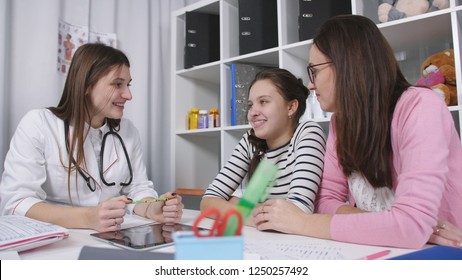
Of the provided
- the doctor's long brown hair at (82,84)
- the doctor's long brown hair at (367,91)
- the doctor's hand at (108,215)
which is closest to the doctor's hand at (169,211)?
the doctor's hand at (108,215)

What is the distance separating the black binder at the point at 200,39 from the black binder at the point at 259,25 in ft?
0.91

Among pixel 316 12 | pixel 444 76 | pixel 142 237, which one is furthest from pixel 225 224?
pixel 316 12

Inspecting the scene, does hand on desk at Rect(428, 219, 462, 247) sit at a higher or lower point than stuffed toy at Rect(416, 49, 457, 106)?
lower

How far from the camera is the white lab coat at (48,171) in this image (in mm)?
1029

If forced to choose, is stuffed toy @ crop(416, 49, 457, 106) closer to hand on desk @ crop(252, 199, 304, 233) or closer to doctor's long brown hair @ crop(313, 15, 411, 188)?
doctor's long brown hair @ crop(313, 15, 411, 188)

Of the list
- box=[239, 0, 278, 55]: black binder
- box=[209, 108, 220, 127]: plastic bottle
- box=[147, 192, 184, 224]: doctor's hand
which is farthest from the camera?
box=[209, 108, 220, 127]: plastic bottle

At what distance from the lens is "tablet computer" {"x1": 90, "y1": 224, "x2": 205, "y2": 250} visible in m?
0.68

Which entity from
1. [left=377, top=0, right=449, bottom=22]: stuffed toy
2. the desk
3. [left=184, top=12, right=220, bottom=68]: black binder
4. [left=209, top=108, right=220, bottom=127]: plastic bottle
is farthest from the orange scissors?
[left=184, top=12, right=220, bottom=68]: black binder

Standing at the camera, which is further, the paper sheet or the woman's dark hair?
the woman's dark hair

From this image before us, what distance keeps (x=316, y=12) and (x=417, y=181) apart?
3.68 feet

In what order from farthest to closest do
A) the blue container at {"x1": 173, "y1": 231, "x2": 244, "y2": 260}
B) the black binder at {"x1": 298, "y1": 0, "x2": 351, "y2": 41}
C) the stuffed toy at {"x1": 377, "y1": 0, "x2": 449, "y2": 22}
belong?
the black binder at {"x1": 298, "y1": 0, "x2": 351, "y2": 41} < the stuffed toy at {"x1": 377, "y1": 0, "x2": 449, "y2": 22} < the blue container at {"x1": 173, "y1": 231, "x2": 244, "y2": 260}

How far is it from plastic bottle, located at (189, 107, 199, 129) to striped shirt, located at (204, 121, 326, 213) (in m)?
0.74

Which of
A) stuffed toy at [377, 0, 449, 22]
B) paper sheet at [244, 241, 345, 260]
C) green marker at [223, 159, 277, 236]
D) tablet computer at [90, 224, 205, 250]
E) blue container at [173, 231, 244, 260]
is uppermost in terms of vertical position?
stuffed toy at [377, 0, 449, 22]
